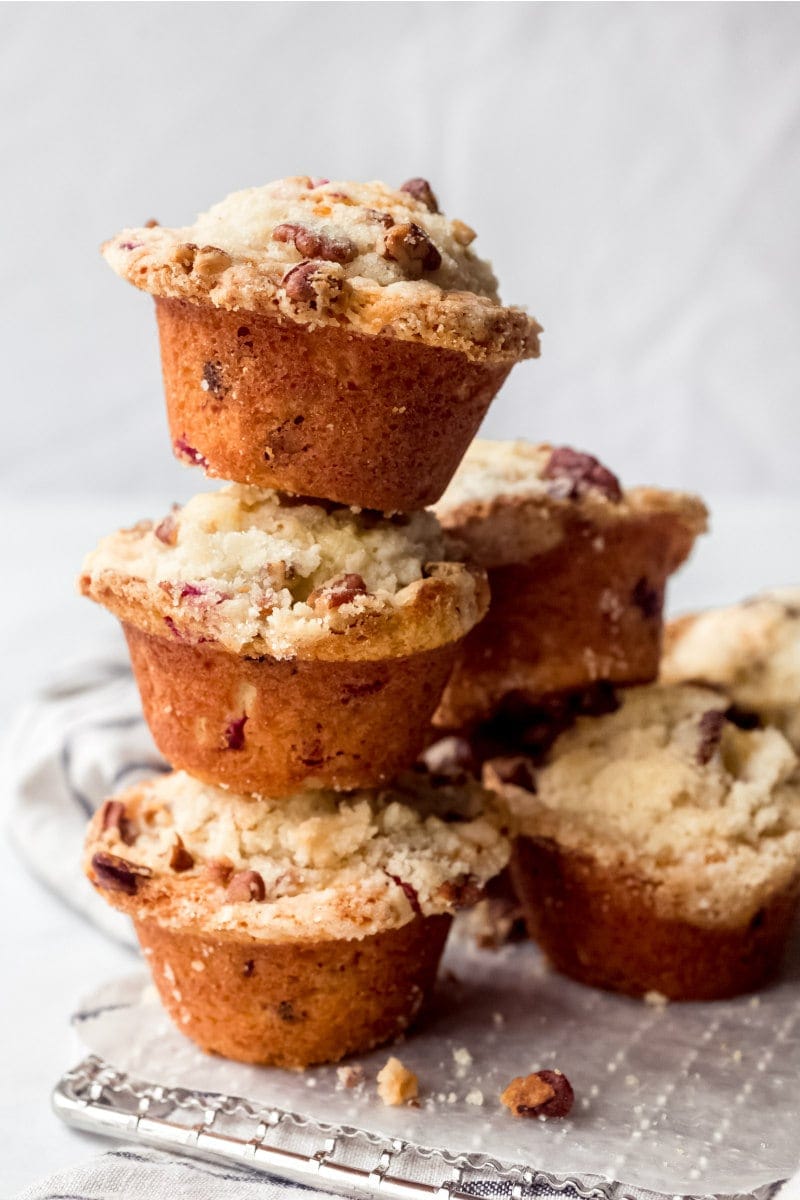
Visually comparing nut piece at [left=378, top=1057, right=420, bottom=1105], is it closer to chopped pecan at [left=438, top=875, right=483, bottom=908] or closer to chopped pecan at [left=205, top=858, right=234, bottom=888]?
chopped pecan at [left=438, top=875, right=483, bottom=908]

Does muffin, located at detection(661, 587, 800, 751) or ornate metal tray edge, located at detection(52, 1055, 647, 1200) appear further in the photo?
muffin, located at detection(661, 587, 800, 751)

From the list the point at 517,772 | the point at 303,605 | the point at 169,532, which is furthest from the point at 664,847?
the point at 169,532

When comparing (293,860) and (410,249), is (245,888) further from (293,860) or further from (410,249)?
(410,249)

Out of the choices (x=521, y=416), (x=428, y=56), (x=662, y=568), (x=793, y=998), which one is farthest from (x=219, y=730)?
(x=521, y=416)

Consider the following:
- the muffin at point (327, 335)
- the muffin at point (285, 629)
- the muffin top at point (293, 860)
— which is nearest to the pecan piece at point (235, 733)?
the muffin at point (285, 629)

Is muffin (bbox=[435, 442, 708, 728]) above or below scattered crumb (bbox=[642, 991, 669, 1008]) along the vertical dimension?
above

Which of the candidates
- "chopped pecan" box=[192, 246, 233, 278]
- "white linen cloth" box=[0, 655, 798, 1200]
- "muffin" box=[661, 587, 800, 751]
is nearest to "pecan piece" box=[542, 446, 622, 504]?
"muffin" box=[661, 587, 800, 751]

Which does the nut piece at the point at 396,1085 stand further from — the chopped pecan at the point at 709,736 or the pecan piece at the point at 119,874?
the chopped pecan at the point at 709,736

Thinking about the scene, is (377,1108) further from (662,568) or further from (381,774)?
(662,568)
